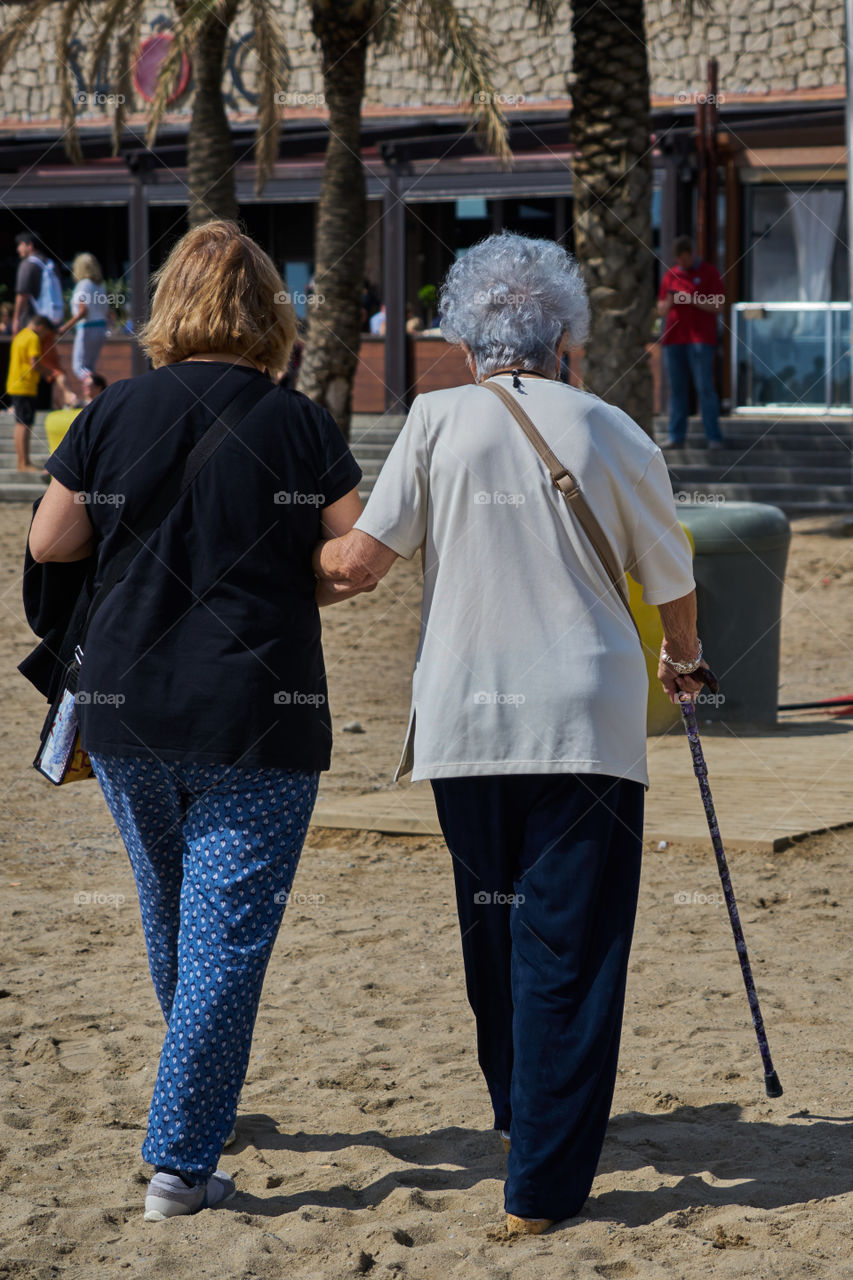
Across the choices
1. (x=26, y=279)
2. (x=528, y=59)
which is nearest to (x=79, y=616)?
(x=26, y=279)

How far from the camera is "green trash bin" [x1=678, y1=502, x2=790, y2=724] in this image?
7.35m

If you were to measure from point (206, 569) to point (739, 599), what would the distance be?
5.04 meters

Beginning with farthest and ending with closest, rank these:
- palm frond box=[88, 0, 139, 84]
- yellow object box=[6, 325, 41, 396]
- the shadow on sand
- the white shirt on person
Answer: palm frond box=[88, 0, 139, 84], yellow object box=[6, 325, 41, 396], the white shirt on person, the shadow on sand

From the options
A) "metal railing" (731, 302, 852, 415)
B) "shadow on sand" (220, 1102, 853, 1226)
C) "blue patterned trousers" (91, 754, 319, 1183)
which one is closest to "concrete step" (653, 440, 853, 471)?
"metal railing" (731, 302, 852, 415)

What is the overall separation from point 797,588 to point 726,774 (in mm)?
5808

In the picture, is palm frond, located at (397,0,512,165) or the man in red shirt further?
palm frond, located at (397,0,512,165)

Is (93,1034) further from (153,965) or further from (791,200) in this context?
(791,200)

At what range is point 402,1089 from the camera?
3564 millimetres

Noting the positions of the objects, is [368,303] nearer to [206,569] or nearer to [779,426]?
[779,426]

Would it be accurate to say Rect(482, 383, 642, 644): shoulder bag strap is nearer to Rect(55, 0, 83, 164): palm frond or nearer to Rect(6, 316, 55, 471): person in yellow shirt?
Rect(6, 316, 55, 471): person in yellow shirt

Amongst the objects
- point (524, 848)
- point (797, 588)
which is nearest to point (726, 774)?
point (524, 848)

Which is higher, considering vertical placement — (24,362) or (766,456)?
(24,362)

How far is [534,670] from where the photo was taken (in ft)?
8.96

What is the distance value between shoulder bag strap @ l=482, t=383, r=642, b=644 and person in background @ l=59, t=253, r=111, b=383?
44.4 feet
